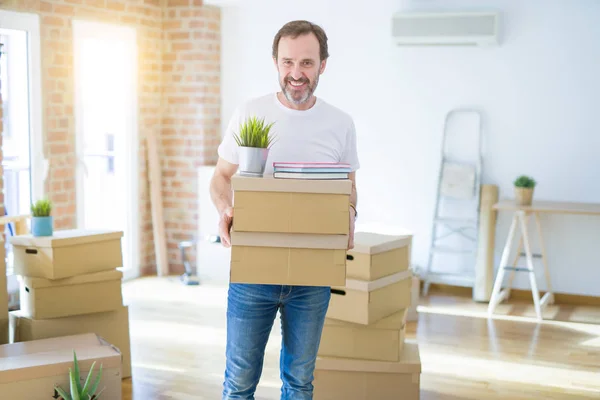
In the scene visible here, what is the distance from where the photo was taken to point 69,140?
5699mm

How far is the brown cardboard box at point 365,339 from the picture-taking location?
11.7ft

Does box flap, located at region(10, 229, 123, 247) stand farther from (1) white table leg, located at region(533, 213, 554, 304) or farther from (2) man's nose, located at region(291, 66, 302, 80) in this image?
(1) white table leg, located at region(533, 213, 554, 304)

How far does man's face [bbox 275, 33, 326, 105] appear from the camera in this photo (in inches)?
95.0

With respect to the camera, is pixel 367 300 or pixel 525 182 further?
pixel 525 182

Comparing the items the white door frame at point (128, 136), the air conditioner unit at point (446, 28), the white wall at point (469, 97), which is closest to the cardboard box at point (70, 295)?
the white door frame at point (128, 136)

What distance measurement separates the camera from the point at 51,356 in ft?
10.9

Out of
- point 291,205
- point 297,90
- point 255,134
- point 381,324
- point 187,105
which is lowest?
point 381,324

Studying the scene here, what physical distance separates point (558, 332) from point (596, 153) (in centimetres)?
145

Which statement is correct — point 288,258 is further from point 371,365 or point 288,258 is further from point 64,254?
point 64,254

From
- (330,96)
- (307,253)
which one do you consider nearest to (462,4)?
(330,96)

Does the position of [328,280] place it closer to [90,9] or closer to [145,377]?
[145,377]

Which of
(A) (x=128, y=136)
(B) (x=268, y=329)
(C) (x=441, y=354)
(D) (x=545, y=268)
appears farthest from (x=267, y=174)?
(A) (x=128, y=136)

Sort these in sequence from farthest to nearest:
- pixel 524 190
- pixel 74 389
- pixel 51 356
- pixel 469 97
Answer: pixel 469 97, pixel 524 190, pixel 51 356, pixel 74 389

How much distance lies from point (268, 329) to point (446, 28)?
12.8ft
